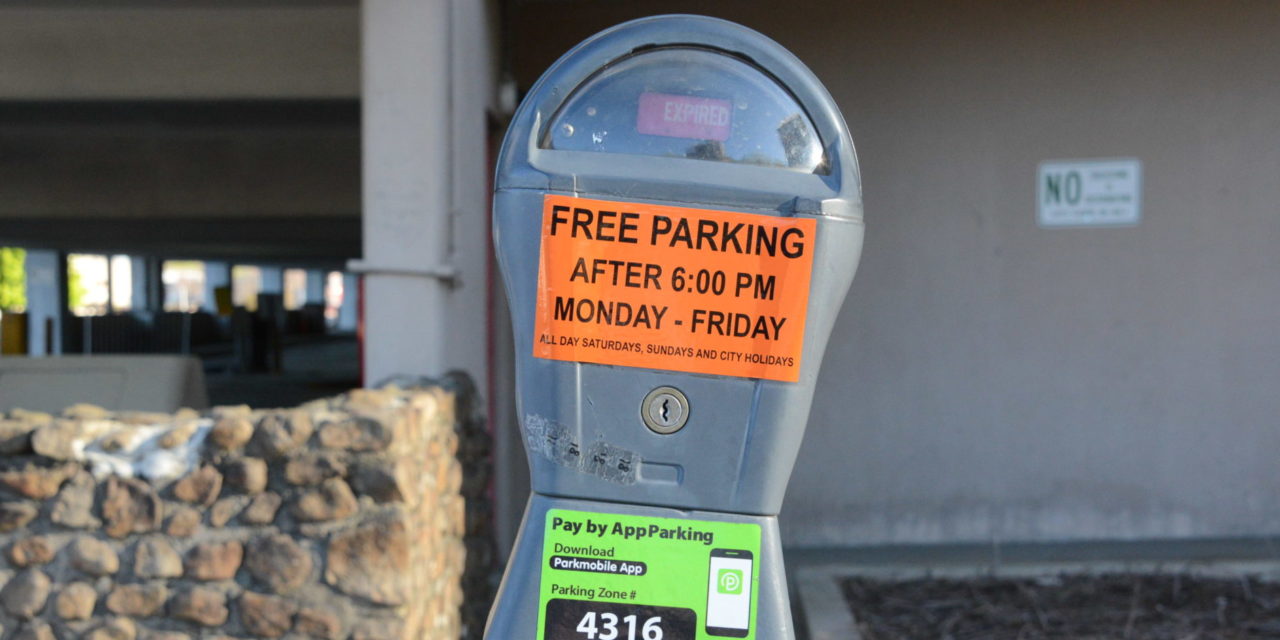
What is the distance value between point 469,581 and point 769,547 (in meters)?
2.49

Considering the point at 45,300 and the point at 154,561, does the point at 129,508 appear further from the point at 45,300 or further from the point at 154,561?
the point at 45,300

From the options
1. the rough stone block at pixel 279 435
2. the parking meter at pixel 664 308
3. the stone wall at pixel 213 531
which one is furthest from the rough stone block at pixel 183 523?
the parking meter at pixel 664 308

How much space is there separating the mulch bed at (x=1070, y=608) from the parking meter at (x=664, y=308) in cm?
211

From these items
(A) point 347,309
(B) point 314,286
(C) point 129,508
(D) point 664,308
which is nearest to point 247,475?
(C) point 129,508

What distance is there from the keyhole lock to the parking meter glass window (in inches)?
12.9

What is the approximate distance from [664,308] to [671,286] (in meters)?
0.03

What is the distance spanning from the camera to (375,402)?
3039 mm

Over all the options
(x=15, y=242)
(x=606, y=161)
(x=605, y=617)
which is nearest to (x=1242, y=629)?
(x=605, y=617)

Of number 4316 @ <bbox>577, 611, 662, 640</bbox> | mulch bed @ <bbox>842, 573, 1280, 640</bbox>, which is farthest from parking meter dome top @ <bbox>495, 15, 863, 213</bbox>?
mulch bed @ <bbox>842, 573, 1280, 640</bbox>

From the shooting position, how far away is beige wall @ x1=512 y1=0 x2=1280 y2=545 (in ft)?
15.8

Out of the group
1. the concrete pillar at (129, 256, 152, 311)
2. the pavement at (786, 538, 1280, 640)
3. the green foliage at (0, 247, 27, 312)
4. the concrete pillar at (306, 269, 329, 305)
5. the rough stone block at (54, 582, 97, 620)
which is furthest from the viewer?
the concrete pillar at (306, 269, 329, 305)

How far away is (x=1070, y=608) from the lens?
3768 millimetres

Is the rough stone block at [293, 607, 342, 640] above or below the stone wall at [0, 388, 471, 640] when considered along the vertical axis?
below

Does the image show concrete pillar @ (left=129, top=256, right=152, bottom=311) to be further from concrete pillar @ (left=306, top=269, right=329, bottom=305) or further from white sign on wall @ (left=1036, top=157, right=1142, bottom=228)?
white sign on wall @ (left=1036, top=157, right=1142, bottom=228)
